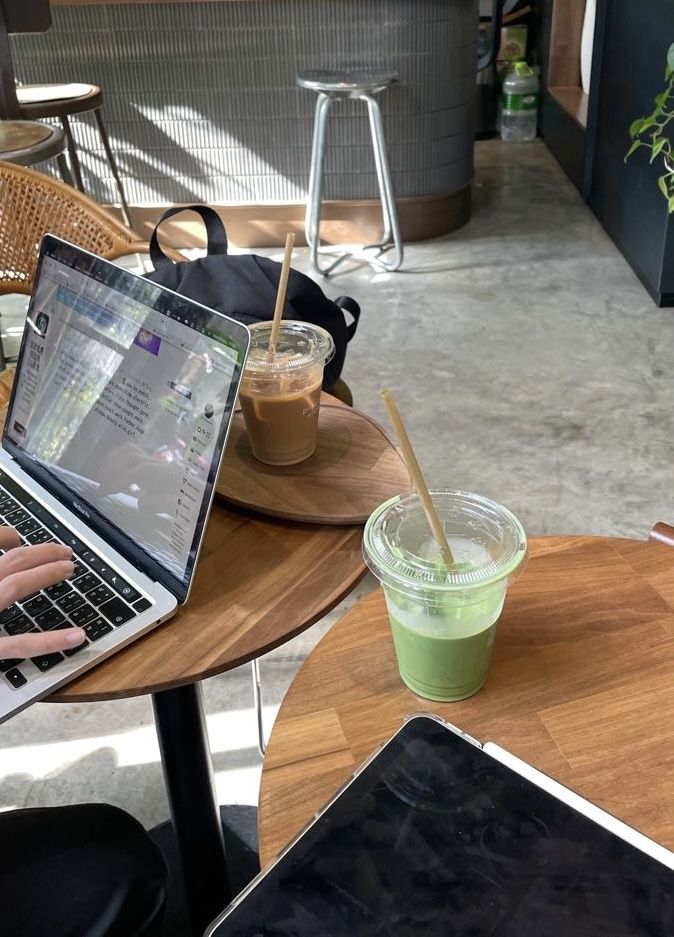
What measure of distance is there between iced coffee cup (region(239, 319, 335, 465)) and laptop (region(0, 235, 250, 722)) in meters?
0.13

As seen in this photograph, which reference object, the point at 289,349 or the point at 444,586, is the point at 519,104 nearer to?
the point at 289,349

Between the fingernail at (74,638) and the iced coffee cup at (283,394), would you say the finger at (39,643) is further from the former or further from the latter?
the iced coffee cup at (283,394)

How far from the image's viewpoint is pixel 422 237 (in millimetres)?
3844

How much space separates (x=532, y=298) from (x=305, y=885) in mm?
3003

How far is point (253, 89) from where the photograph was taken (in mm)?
3484

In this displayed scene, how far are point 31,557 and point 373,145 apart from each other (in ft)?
10.2

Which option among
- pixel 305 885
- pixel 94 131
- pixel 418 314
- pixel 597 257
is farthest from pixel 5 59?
pixel 305 885

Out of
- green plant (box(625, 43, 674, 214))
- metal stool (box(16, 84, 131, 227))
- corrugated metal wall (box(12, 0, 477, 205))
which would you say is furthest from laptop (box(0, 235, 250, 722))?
corrugated metal wall (box(12, 0, 477, 205))

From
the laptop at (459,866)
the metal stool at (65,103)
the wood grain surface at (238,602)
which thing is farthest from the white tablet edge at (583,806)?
the metal stool at (65,103)

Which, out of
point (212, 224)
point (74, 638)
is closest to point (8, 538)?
point (74, 638)

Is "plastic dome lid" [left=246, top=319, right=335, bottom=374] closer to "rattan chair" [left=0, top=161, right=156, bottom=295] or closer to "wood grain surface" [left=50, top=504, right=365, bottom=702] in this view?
"wood grain surface" [left=50, top=504, right=365, bottom=702]

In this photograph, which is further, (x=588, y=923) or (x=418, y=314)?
(x=418, y=314)

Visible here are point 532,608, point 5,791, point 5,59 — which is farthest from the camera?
point 5,59

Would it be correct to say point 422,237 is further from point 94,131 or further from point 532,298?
point 94,131
